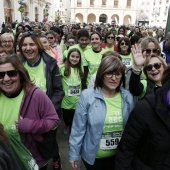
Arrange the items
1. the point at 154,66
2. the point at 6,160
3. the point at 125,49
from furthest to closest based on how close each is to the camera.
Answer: the point at 125,49, the point at 154,66, the point at 6,160

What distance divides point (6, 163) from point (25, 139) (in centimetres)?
101

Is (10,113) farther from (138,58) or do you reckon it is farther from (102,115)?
(138,58)

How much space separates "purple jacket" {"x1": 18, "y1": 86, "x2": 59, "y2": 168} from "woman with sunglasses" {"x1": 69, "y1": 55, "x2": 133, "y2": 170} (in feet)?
0.93

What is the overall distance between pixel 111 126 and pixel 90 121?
221 mm

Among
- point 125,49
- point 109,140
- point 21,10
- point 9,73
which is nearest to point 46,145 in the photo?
point 109,140

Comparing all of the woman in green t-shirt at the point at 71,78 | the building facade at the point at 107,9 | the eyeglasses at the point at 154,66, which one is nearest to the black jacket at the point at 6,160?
the eyeglasses at the point at 154,66

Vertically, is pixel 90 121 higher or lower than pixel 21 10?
lower

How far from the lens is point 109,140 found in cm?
202

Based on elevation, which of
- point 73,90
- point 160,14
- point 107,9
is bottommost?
point 73,90

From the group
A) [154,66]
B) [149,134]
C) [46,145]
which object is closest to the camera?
[149,134]

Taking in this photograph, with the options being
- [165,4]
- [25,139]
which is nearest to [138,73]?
[25,139]

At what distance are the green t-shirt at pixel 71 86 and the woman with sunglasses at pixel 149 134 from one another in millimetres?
2068

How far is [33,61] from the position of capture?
2727mm

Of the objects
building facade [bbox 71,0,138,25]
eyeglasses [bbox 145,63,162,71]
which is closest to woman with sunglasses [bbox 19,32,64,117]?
eyeglasses [bbox 145,63,162,71]
